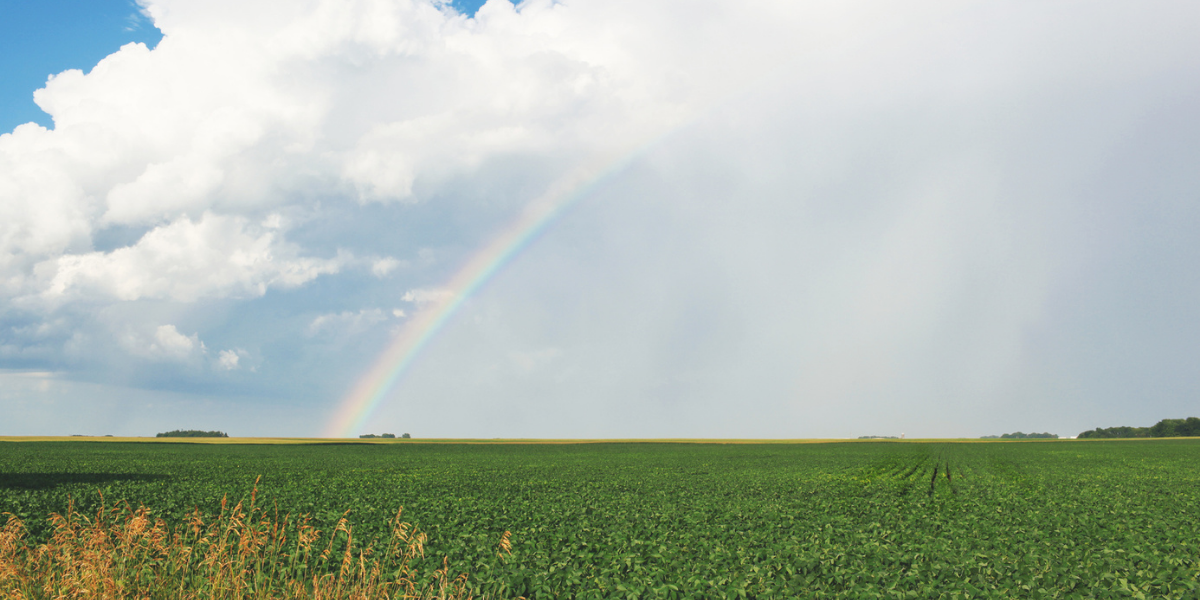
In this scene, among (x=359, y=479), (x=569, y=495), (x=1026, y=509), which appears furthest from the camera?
(x=359, y=479)

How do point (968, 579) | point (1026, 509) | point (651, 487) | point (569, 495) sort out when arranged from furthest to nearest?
point (651, 487) → point (569, 495) → point (1026, 509) → point (968, 579)

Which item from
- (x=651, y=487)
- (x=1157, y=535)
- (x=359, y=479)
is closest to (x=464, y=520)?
(x=651, y=487)

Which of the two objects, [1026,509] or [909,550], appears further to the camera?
[1026,509]

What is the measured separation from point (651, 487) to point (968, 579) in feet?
71.3

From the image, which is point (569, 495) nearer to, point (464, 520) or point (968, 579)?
point (464, 520)

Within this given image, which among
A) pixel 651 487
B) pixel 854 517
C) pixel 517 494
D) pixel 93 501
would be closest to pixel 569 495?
pixel 517 494

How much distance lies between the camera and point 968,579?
42.7 feet

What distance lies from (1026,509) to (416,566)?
2175 centimetres

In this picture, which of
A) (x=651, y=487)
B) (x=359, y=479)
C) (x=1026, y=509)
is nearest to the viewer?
(x=1026, y=509)

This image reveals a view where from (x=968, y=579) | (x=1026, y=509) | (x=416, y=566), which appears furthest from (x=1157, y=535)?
(x=416, y=566)

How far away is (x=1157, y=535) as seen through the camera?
17969 mm

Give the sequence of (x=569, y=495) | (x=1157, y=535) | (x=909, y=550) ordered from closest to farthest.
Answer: (x=909, y=550), (x=1157, y=535), (x=569, y=495)

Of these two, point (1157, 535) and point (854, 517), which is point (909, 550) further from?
point (1157, 535)

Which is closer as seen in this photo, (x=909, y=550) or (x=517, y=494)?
(x=909, y=550)
